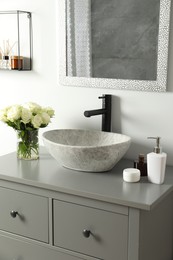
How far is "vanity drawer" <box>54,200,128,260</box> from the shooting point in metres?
1.60

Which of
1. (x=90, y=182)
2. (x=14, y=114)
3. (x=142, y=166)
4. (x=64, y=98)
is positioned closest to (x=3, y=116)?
(x=14, y=114)

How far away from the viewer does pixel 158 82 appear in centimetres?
191

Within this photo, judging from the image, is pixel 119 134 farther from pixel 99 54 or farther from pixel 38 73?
pixel 38 73

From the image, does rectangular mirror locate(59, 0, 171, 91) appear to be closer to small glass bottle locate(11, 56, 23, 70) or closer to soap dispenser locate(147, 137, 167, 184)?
small glass bottle locate(11, 56, 23, 70)

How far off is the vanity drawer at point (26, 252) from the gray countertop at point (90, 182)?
0.27m

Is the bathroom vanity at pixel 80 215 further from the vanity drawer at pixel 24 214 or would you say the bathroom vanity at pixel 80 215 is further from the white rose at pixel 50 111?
the white rose at pixel 50 111

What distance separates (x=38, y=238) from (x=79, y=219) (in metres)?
0.24

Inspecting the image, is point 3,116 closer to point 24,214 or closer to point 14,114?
point 14,114

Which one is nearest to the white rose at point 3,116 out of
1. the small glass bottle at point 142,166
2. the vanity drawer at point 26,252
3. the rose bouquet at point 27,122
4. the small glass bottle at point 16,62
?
the rose bouquet at point 27,122

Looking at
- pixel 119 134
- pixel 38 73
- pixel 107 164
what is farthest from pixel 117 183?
pixel 38 73

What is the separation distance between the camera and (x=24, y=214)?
5.98 feet

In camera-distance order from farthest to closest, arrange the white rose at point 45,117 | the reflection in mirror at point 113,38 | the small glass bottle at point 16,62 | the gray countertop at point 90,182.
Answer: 1. the small glass bottle at point 16,62
2. the white rose at point 45,117
3. the reflection in mirror at point 113,38
4. the gray countertop at point 90,182

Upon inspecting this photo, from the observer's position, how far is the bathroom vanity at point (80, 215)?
1580 millimetres

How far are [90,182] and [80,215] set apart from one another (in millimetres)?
137
